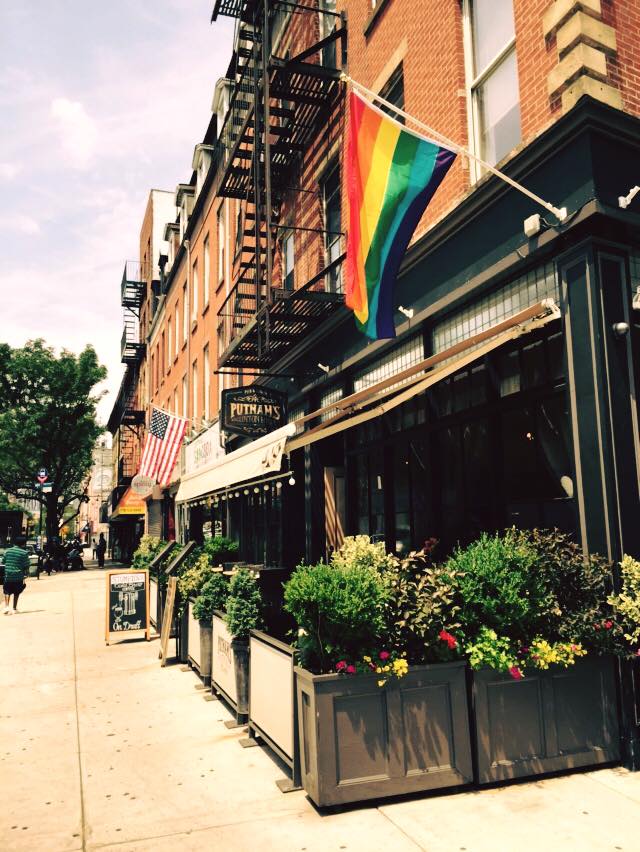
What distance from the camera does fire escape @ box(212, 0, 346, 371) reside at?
1244 centimetres

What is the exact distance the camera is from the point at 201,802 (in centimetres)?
499

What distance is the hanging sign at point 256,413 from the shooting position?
50.6 ft

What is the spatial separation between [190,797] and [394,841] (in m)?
1.64

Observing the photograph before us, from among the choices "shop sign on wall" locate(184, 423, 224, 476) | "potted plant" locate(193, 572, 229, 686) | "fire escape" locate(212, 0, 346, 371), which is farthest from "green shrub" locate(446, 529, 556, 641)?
"shop sign on wall" locate(184, 423, 224, 476)

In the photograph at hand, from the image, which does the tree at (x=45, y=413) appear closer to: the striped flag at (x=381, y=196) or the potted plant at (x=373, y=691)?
the striped flag at (x=381, y=196)

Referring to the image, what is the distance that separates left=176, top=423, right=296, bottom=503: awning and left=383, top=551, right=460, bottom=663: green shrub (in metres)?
4.25

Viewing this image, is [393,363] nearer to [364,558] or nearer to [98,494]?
[364,558]

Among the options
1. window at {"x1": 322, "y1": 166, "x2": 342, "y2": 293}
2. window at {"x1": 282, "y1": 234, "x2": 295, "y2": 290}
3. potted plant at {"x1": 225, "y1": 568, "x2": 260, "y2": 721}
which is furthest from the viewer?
window at {"x1": 282, "y1": 234, "x2": 295, "y2": 290}

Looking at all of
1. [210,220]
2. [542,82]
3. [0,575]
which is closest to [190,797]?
[542,82]

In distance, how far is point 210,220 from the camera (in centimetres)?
2394

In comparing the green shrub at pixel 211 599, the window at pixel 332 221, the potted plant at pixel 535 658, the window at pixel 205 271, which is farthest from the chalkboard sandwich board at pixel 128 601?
the window at pixel 205 271

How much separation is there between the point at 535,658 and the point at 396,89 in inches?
359

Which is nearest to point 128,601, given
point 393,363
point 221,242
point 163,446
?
point 393,363

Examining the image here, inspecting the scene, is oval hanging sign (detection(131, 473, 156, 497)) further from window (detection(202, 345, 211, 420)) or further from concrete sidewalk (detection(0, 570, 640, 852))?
concrete sidewalk (detection(0, 570, 640, 852))
